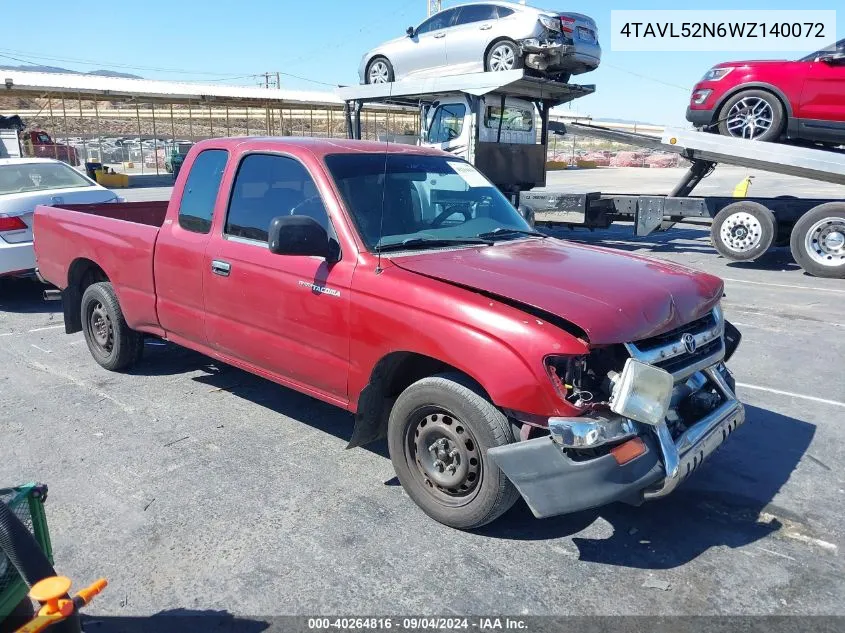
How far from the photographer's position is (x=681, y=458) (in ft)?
10.5

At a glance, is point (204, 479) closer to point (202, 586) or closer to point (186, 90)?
point (202, 586)

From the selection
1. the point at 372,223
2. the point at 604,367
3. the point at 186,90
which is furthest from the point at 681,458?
the point at 186,90

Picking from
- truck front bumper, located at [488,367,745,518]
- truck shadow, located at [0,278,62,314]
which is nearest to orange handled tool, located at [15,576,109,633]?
truck front bumper, located at [488,367,745,518]

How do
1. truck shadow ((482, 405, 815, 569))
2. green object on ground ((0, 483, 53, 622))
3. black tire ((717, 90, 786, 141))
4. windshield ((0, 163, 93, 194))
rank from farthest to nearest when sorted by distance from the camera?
black tire ((717, 90, 786, 141))
windshield ((0, 163, 93, 194))
truck shadow ((482, 405, 815, 569))
green object on ground ((0, 483, 53, 622))

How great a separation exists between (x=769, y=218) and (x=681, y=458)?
8816mm

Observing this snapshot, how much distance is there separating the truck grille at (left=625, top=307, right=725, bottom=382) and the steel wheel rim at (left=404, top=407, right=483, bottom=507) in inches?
34.8

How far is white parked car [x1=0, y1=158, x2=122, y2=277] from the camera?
25.9ft

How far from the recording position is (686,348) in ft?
11.3

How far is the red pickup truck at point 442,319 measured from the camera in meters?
3.04

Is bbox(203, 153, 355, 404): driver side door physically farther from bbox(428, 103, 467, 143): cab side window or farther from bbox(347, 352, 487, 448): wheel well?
bbox(428, 103, 467, 143): cab side window

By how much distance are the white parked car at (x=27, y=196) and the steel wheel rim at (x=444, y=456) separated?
6121 mm

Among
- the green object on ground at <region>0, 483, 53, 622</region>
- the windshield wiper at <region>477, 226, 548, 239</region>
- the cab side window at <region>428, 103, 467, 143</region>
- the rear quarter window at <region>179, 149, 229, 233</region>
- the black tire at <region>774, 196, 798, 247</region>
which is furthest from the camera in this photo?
the cab side window at <region>428, 103, 467, 143</region>

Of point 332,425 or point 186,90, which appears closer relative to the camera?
point 332,425

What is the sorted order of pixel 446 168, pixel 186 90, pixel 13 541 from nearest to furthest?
1. pixel 13 541
2. pixel 446 168
3. pixel 186 90
